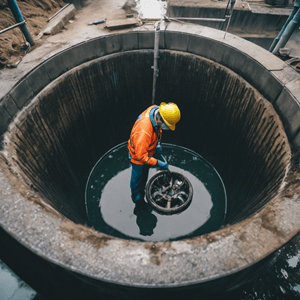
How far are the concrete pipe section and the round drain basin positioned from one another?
3.03 feet

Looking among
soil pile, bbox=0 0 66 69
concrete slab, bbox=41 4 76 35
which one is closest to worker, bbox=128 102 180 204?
soil pile, bbox=0 0 66 69

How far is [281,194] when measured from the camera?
2.37 meters

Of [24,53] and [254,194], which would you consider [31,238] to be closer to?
[254,194]

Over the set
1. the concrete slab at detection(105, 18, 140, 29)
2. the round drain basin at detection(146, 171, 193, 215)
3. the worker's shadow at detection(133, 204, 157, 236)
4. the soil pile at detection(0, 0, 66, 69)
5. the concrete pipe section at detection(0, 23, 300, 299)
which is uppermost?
the concrete slab at detection(105, 18, 140, 29)

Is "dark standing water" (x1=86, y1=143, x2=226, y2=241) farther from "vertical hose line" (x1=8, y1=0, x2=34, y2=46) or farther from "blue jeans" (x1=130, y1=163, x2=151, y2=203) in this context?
"vertical hose line" (x1=8, y1=0, x2=34, y2=46)

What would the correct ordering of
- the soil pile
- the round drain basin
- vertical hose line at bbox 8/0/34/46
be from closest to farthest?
vertical hose line at bbox 8/0/34/46 → the soil pile → the round drain basin

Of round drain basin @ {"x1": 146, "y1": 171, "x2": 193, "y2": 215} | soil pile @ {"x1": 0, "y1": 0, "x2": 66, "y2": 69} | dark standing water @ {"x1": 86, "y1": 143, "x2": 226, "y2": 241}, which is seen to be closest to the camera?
soil pile @ {"x1": 0, "y1": 0, "x2": 66, "y2": 69}

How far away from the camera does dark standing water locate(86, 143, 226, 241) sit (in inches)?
157

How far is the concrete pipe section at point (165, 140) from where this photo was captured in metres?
1.75

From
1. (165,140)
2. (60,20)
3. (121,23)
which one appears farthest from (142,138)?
(60,20)

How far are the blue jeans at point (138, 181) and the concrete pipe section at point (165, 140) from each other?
1132mm

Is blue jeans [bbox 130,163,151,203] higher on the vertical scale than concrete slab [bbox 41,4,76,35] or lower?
lower

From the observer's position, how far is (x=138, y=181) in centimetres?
371

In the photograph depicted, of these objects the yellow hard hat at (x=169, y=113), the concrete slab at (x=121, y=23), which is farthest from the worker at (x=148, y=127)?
the concrete slab at (x=121, y=23)
